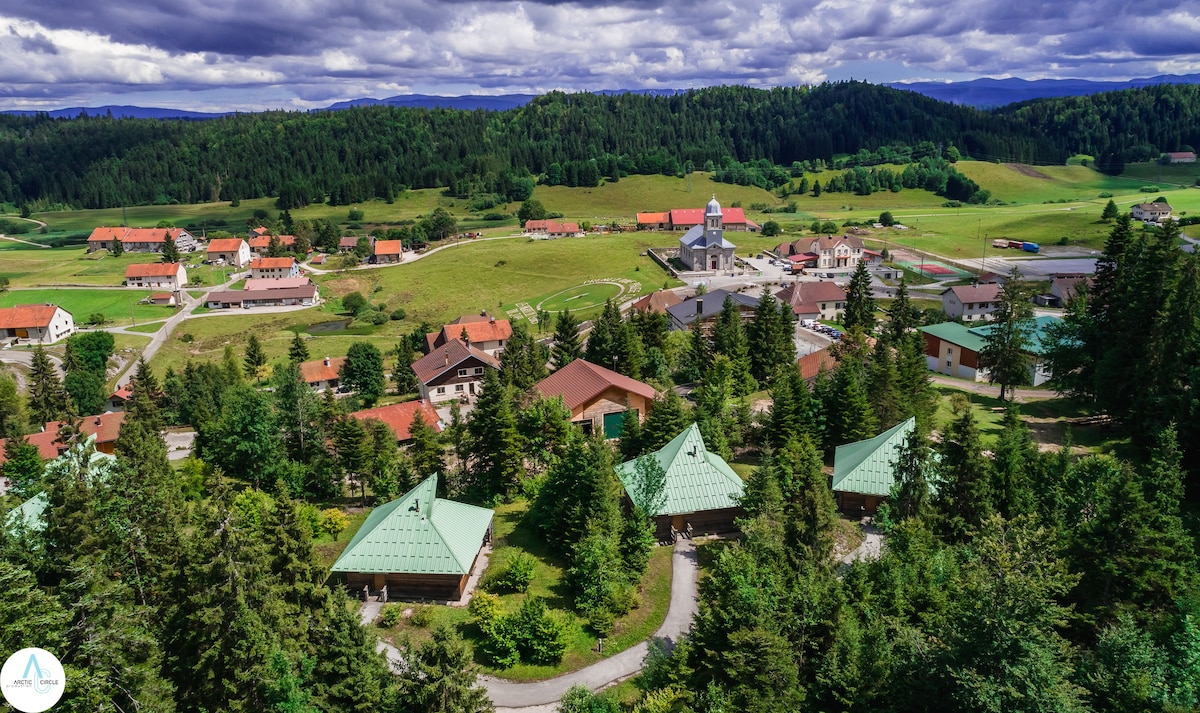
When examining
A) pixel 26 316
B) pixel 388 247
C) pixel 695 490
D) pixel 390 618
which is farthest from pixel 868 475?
pixel 388 247

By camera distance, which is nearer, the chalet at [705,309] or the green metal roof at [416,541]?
the green metal roof at [416,541]

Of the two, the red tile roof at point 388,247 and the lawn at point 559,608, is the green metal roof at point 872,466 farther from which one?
the red tile roof at point 388,247

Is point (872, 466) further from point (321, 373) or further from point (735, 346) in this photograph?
point (321, 373)

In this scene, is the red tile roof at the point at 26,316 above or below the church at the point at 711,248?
below

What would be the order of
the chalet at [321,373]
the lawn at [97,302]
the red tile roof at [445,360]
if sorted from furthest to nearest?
the lawn at [97,302]
the chalet at [321,373]
the red tile roof at [445,360]

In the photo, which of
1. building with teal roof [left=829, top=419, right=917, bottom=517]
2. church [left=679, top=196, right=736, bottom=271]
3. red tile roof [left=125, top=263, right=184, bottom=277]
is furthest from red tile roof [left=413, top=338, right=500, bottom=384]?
red tile roof [left=125, top=263, right=184, bottom=277]

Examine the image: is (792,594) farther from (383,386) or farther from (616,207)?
(616,207)

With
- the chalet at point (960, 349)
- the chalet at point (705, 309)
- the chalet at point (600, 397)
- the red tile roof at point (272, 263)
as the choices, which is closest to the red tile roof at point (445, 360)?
the chalet at point (600, 397)
